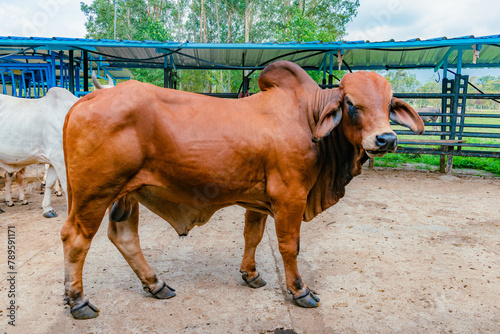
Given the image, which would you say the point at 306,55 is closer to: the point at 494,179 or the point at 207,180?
the point at 494,179

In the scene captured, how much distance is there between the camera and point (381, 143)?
2271 millimetres

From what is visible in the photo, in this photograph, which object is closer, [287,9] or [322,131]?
[322,131]

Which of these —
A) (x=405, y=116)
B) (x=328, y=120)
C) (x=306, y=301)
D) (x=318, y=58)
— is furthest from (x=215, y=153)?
(x=318, y=58)

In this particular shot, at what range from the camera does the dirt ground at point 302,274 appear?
8.23 ft

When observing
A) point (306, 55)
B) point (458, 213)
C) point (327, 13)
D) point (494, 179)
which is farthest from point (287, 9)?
point (458, 213)

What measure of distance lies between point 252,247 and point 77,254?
4.50 ft

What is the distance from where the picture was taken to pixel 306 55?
29.7 feet

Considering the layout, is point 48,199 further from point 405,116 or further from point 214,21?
point 214,21

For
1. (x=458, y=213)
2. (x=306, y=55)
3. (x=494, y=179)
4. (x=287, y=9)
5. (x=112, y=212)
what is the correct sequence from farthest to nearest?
(x=287, y=9), (x=306, y=55), (x=494, y=179), (x=458, y=213), (x=112, y=212)

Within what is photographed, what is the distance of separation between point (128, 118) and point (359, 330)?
6.93ft

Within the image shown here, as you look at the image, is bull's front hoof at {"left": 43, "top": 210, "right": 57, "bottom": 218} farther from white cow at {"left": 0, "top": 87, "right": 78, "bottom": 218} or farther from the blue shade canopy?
the blue shade canopy

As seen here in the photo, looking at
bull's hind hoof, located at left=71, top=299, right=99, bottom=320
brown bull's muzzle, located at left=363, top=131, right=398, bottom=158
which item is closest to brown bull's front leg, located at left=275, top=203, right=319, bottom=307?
brown bull's muzzle, located at left=363, top=131, right=398, bottom=158

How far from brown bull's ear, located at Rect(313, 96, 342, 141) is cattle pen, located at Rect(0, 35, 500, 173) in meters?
5.29

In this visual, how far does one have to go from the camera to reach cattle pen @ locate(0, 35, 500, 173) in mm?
7285
